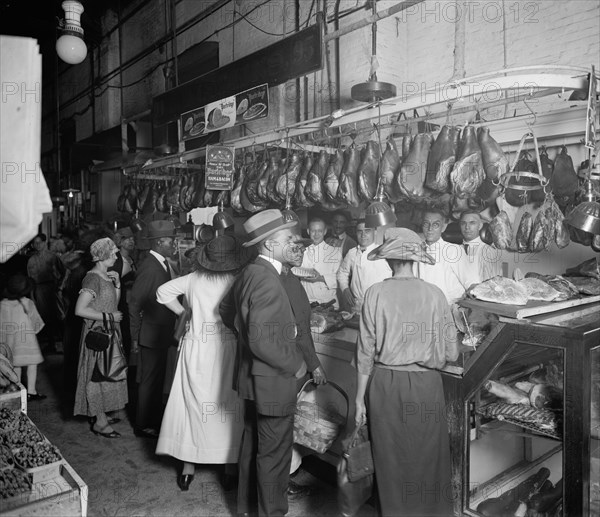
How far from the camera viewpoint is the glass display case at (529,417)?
2.64 metres

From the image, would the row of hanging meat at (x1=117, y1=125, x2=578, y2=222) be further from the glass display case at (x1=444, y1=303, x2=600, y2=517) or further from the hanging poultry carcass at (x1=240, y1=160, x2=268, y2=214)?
the glass display case at (x1=444, y1=303, x2=600, y2=517)

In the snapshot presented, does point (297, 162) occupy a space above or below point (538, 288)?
above

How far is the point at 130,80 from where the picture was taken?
1216 centimetres

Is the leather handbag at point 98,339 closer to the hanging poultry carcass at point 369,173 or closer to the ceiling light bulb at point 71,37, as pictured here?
the hanging poultry carcass at point 369,173

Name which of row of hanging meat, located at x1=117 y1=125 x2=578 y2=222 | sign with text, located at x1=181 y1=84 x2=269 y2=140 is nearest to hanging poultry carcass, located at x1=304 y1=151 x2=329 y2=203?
row of hanging meat, located at x1=117 y1=125 x2=578 y2=222

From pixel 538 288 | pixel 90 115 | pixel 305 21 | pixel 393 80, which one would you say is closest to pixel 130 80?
pixel 90 115

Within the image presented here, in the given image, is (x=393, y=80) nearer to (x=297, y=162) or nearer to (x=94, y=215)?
(x=297, y=162)

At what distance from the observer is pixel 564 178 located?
4.29 meters

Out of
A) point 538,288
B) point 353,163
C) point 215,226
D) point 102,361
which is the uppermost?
point 353,163

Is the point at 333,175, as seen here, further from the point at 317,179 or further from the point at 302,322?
the point at 302,322

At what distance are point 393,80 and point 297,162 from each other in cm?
191

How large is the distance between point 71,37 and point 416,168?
197 inches


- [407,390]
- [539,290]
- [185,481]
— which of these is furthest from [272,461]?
[539,290]

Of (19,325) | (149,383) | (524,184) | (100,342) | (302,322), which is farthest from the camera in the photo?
(19,325)
